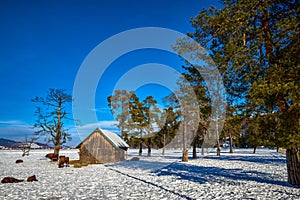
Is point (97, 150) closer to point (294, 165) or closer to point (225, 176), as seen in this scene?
point (225, 176)

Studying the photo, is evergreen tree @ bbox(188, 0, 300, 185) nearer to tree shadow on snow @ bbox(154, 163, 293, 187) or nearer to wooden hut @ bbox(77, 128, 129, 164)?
tree shadow on snow @ bbox(154, 163, 293, 187)

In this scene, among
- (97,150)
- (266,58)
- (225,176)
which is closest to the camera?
(266,58)

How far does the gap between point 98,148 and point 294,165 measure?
2362 cm

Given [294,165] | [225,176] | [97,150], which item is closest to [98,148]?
[97,150]

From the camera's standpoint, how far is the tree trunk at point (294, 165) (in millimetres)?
8836

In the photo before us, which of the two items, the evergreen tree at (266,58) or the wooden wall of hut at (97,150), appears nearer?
the evergreen tree at (266,58)

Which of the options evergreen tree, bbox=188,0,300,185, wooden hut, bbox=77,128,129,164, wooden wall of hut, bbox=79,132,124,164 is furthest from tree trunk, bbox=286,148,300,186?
wooden wall of hut, bbox=79,132,124,164

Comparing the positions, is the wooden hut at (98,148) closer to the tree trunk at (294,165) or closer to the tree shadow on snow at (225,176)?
the tree shadow on snow at (225,176)

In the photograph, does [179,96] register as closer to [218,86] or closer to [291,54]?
[218,86]

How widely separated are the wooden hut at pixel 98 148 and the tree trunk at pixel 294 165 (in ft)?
71.6

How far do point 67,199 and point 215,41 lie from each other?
10471 millimetres

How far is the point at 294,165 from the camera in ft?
29.7

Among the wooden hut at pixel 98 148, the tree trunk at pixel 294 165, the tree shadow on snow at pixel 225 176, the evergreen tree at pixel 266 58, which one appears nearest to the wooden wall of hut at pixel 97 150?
the wooden hut at pixel 98 148

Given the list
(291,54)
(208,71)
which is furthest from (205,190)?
(291,54)
